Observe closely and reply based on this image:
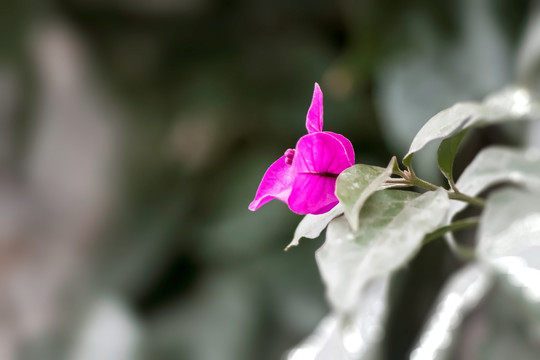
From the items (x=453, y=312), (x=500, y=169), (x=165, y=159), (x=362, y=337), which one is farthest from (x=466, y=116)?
(x=165, y=159)

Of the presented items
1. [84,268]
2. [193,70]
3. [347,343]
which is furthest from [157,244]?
[347,343]

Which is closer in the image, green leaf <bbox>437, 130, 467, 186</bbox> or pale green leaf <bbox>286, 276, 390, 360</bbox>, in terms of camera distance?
green leaf <bbox>437, 130, 467, 186</bbox>

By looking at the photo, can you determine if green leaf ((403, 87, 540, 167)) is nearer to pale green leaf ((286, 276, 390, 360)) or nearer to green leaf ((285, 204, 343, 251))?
green leaf ((285, 204, 343, 251))

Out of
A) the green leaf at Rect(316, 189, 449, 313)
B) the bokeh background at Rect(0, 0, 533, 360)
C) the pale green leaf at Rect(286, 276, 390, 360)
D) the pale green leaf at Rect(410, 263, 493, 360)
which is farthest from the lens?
the bokeh background at Rect(0, 0, 533, 360)

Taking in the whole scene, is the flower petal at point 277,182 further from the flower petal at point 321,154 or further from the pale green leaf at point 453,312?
the pale green leaf at point 453,312

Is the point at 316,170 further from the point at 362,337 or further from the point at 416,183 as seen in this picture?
the point at 362,337

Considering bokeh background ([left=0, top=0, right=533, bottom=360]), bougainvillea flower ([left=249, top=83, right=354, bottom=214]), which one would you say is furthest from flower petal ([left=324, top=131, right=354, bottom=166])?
bokeh background ([left=0, top=0, right=533, bottom=360])

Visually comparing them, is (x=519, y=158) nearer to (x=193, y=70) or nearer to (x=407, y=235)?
(x=407, y=235)
